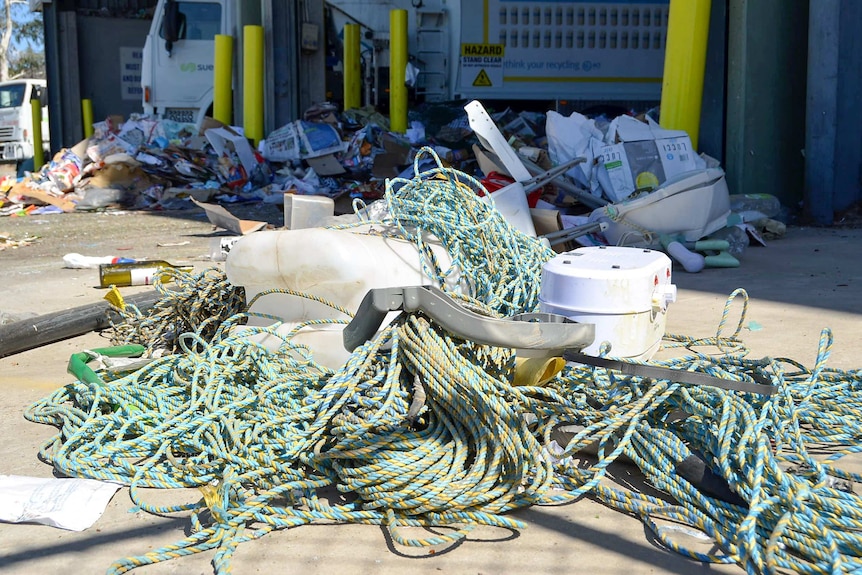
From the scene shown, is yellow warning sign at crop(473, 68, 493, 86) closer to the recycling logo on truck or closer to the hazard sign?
the hazard sign

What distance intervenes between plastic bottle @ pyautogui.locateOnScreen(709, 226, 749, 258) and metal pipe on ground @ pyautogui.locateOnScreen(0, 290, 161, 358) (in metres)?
3.61

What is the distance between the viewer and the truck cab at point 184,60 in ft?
40.4

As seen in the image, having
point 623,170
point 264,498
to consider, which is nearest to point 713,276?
point 623,170

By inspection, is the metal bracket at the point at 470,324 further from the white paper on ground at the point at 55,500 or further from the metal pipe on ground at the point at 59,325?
the metal pipe on ground at the point at 59,325

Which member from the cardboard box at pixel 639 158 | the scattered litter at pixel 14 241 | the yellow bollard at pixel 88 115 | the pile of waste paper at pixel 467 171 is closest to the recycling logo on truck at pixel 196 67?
the pile of waste paper at pixel 467 171

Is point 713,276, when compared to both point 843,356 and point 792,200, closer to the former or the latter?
point 843,356

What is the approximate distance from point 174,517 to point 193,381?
0.65 m

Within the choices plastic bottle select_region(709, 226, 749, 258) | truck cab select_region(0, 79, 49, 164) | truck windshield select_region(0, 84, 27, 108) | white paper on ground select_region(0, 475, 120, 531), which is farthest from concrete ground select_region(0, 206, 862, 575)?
truck windshield select_region(0, 84, 27, 108)

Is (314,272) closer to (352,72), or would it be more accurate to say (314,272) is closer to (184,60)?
(352,72)

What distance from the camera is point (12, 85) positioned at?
17625 mm

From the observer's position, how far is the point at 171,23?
12.0 m

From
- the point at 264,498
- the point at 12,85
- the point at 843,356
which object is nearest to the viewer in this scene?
the point at 264,498

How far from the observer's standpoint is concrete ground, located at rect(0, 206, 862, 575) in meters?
1.87

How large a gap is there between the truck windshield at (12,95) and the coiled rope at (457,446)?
16.5m
